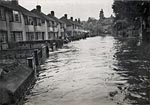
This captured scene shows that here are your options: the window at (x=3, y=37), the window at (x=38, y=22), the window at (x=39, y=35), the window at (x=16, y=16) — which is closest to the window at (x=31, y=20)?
the window at (x=38, y=22)

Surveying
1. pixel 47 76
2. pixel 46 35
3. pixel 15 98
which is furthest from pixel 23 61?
pixel 46 35

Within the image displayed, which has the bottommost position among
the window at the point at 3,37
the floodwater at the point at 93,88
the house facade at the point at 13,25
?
the floodwater at the point at 93,88

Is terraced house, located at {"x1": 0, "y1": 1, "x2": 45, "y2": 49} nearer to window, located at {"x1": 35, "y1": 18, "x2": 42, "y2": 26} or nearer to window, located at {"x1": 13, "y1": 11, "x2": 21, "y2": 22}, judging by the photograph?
window, located at {"x1": 13, "y1": 11, "x2": 21, "y2": 22}

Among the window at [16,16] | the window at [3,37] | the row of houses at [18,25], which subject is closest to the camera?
the window at [3,37]

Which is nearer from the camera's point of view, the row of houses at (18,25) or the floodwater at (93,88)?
the floodwater at (93,88)

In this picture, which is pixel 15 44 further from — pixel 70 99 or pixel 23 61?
pixel 70 99

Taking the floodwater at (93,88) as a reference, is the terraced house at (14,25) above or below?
above

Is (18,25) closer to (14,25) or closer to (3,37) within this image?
(14,25)

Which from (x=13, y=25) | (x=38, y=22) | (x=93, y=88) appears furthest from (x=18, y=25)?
(x=93, y=88)

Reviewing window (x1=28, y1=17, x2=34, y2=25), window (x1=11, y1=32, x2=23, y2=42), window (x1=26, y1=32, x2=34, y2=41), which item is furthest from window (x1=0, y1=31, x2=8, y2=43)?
window (x1=28, y1=17, x2=34, y2=25)

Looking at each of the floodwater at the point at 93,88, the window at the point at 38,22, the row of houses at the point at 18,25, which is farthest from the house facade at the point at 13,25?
the floodwater at the point at 93,88

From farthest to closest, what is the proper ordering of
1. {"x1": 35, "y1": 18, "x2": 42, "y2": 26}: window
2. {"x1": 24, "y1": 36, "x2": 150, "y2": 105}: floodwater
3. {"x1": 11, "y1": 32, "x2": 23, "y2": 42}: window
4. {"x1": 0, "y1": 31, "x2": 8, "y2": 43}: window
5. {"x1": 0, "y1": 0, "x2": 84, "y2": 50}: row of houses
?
{"x1": 35, "y1": 18, "x2": 42, "y2": 26}: window, {"x1": 11, "y1": 32, "x2": 23, "y2": 42}: window, {"x1": 0, "y1": 0, "x2": 84, "y2": 50}: row of houses, {"x1": 0, "y1": 31, "x2": 8, "y2": 43}: window, {"x1": 24, "y1": 36, "x2": 150, "y2": 105}: floodwater

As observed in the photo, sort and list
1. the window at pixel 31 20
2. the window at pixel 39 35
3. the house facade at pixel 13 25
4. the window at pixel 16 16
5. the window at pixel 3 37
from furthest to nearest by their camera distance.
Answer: the window at pixel 39 35 → the window at pixel 31 20 → the window at pixel 16 16 → the house facade at pixel 13 25 → the window at pixel 3 37

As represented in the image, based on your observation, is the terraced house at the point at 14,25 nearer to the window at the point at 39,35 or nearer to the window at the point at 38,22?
the window at the point at 39,35
